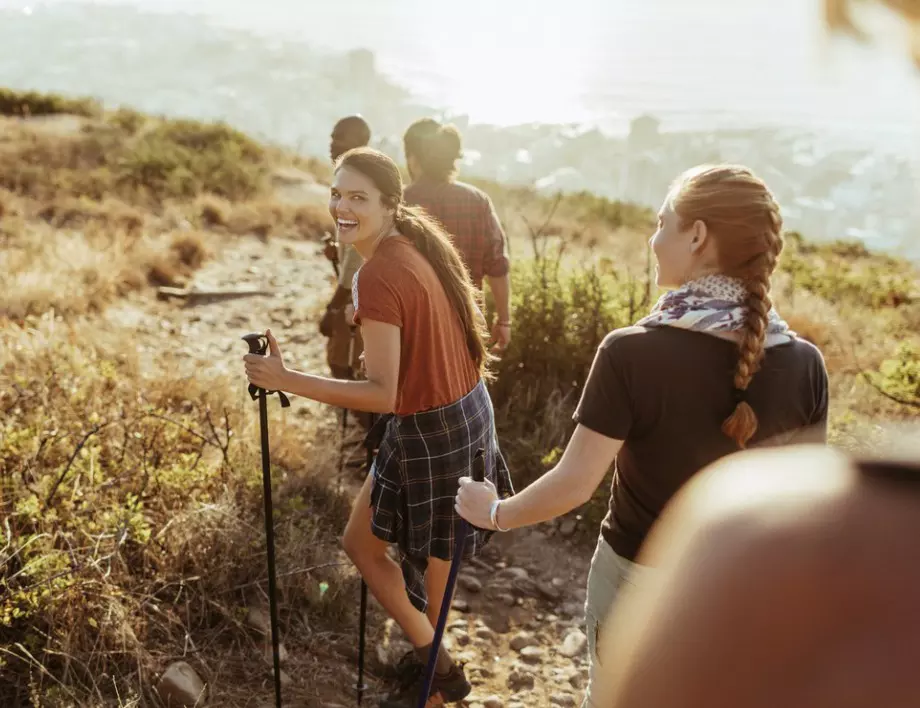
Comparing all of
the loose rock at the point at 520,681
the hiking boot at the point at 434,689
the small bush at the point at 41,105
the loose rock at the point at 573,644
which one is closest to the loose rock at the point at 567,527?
the loose rock at the point at 573,644

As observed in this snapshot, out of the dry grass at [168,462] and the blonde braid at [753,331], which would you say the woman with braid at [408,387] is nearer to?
the dry grass at [168,462]

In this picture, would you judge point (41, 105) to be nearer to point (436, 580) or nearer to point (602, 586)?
point (436, 580)

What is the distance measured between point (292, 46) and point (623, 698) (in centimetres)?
13970

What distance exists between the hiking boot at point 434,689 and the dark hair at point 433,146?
2.55m

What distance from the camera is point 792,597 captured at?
23.6 inches

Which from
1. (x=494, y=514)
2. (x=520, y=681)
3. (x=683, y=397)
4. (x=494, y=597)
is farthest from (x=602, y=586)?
(x=494, y=597)

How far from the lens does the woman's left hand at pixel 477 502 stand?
1.98 meters

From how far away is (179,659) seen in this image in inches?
116

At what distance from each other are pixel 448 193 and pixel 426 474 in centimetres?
193

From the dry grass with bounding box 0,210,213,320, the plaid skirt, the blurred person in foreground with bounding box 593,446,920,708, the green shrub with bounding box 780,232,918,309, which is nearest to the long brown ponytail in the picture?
the plaid skirt

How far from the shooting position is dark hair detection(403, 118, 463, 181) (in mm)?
3949

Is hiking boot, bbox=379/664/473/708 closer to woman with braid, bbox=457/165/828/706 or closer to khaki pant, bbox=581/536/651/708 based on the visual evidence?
khaki pant, bbox=581/536/651/708

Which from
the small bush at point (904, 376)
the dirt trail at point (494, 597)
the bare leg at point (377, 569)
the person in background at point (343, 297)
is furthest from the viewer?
the small bush at point (904, 376)

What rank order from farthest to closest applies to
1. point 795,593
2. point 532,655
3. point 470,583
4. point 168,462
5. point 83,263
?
point 83,263 → point 470,583 → point 168,462 → point 532,655 → point 795,593
